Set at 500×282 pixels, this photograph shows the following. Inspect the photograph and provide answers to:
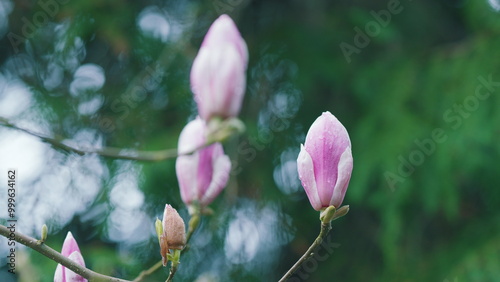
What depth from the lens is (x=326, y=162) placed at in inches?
21.2

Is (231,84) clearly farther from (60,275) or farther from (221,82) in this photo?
(60,275)

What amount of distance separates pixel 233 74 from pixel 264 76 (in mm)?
1666

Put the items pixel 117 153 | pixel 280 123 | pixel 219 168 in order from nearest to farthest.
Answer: pixel 117 153, pixel 219 168, pixel 280 123

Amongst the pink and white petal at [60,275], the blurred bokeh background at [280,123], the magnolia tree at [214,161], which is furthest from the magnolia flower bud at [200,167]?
the blurred bokeh background at [280,123]

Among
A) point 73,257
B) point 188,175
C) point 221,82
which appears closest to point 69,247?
point 73,257

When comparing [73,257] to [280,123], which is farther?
[280,123]

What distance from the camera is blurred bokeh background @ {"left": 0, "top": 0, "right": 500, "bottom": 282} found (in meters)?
1.80

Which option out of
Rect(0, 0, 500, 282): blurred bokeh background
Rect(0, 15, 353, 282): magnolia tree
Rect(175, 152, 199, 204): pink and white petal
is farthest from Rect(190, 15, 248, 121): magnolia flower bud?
Rect(0, 0, 500, 282): blurred bokeh background

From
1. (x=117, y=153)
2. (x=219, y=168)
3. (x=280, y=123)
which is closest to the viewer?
(x=117, y=153)

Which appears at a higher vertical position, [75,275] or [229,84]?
[229,84]

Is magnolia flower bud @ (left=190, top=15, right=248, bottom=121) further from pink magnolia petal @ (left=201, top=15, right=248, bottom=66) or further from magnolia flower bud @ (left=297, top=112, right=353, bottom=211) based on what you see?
magnolia flower bud @ (left=297, top=112, right=353, bottom=211)

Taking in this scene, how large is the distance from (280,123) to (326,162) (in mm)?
1506

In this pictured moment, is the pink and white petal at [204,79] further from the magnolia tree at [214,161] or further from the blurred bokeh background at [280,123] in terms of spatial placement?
the blurred bokeh background at [280,123]

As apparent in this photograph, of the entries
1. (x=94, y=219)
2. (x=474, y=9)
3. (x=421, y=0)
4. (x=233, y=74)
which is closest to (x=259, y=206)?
(x=94, y=219)
